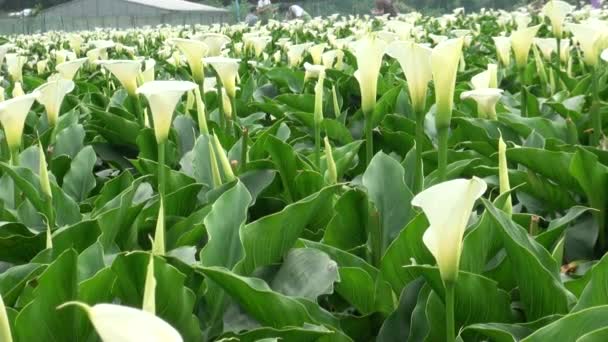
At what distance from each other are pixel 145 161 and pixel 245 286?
2.63 feet

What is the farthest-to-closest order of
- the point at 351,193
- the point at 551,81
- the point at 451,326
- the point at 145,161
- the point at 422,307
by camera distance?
the point at 551,81 < the point at 145,161 < the point at 351,193 < the point at 422,307 < the point at 451,326

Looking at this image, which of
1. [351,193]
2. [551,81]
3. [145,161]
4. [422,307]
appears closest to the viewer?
[422,307]

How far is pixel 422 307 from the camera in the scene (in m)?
0.95

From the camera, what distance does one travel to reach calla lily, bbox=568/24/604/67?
5.46 feet

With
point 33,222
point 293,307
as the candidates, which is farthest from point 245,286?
point 33,222

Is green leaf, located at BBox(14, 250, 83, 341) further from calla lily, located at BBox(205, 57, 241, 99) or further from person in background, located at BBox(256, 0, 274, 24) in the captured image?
person in background, located at BBox(256, 0, 274, 24)

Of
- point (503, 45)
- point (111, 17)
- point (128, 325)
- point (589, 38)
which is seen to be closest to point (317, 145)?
point (589, 38)

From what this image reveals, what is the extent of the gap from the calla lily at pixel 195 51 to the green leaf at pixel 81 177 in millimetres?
283

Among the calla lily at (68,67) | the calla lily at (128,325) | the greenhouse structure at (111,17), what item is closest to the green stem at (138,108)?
the calla lily at (68,67)

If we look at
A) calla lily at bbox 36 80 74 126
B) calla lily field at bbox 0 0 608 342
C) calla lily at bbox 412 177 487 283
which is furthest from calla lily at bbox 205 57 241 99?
calla lily at bbox 412 177 487 283

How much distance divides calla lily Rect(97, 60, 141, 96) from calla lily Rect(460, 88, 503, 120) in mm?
666

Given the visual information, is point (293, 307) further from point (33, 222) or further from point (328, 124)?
point (328, 124)

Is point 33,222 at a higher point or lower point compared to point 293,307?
lower

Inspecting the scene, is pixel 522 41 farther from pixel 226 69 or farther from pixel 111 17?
pixel 111 17
